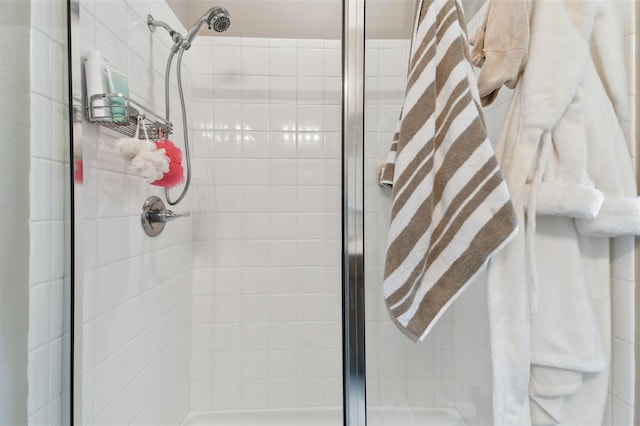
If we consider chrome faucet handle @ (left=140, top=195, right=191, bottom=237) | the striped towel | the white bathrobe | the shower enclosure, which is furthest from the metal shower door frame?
chrome faucet handle @ (left=140, top=195, right=191, bottom=237)

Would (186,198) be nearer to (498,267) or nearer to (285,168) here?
(285,168)

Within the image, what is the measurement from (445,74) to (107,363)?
1036 millimetres

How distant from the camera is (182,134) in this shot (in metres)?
1.22

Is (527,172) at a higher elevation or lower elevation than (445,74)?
lower

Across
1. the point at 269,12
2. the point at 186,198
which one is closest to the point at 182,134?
the point at 186,198

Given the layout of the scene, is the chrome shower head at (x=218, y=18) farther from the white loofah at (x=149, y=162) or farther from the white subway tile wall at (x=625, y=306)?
the white subway tile wall at (x=625, y=306)

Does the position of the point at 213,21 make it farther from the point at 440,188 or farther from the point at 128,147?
the point at 440,188

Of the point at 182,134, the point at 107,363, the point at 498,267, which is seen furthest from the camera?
the point at 182,134

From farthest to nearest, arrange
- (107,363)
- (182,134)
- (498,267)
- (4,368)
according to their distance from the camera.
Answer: (182,134), (107,363), (498,267), (4,368)

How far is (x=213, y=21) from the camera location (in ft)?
3.39

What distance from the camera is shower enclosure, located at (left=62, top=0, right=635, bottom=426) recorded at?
72 cm

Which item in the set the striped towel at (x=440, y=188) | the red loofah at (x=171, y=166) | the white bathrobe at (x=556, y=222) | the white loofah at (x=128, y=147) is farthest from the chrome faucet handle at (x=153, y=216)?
the white bathrobe at (x=556, y=222)

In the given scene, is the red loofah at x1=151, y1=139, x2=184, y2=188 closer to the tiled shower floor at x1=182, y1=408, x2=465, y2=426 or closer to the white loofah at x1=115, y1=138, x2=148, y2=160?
the white loofah at x1=115, y1=138, x2=148, y2=160

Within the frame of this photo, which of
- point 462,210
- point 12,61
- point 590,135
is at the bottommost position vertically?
point 462,210
